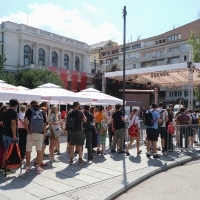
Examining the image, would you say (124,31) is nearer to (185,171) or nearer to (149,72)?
(185,171)

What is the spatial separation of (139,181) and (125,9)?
21.4 feet

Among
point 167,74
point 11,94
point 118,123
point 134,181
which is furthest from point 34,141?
point 167,74

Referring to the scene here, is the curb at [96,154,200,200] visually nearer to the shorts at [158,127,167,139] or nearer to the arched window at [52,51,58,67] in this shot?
the shorts at [158,127,167,139]

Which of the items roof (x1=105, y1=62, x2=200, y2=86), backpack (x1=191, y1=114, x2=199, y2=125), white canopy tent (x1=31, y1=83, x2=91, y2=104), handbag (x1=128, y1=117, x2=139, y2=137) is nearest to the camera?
handbag (x1=128, y1=117, x2=139, y2=137)

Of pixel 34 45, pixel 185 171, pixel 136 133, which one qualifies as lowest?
pixel 185 171

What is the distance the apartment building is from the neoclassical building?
703 cm

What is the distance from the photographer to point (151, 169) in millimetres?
6965

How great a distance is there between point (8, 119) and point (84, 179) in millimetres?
2209

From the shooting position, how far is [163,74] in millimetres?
16688

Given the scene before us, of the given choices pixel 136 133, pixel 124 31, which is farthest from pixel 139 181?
pixel 124 31

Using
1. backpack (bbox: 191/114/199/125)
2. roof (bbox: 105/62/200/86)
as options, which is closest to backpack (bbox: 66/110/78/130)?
backpack (bbox: 191/114/199/125)

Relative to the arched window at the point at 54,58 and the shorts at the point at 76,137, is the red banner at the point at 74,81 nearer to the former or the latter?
the arched window at the point at 54,58

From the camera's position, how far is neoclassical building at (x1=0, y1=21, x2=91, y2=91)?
148ft

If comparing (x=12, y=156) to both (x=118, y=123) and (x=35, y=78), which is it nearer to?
(x=118, y=123)
